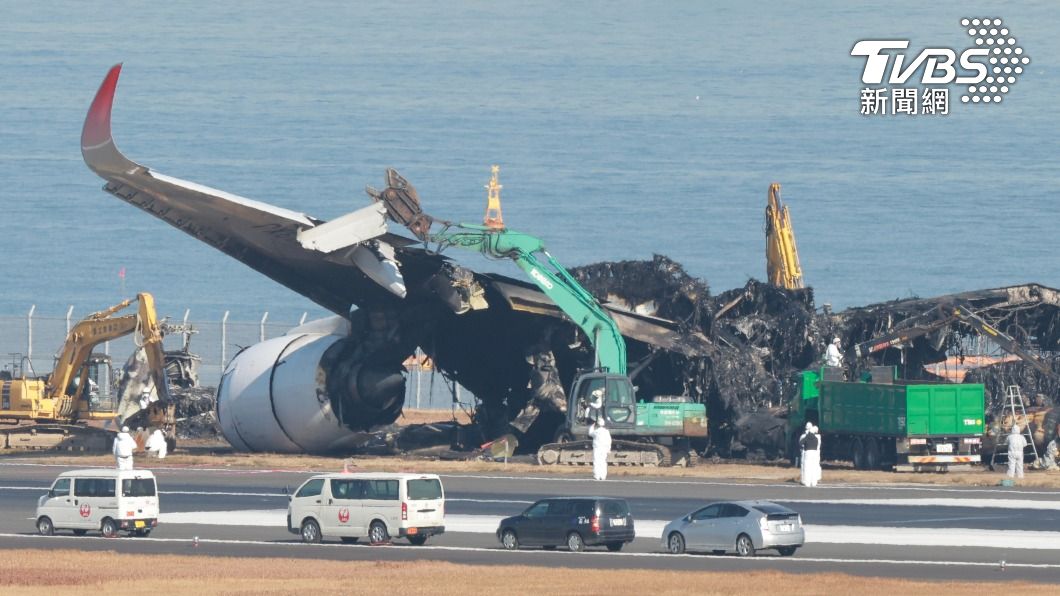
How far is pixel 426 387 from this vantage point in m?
109

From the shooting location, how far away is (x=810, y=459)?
60.1 metres

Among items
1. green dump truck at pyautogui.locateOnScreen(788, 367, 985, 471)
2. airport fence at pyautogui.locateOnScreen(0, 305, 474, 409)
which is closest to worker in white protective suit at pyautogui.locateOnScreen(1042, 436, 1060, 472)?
green dump truck at pyautogui.locateOnScreen(788, 367, 985, 471)

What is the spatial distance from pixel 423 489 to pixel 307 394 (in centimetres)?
2779

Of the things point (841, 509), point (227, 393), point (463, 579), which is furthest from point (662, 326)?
point (463, 579)

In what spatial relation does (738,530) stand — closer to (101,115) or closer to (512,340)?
(101,115)

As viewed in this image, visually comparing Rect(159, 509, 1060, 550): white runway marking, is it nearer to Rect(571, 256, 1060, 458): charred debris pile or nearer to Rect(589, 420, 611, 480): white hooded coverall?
Rect(589, 420, 611, 480): white hooded coverall

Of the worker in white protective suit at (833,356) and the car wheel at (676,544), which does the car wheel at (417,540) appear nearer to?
the car wheel at (676,544)

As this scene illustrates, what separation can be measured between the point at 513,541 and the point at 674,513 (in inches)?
365

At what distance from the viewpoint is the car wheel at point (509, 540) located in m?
44.4

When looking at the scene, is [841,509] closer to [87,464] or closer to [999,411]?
[999,411]


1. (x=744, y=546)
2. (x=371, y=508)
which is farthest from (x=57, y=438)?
(x=744, y=546)

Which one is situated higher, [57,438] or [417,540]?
[57,438]

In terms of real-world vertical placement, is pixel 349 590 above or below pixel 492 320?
below

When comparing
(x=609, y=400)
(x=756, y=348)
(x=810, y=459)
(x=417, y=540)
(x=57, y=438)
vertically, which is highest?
(x=756, y=348)
